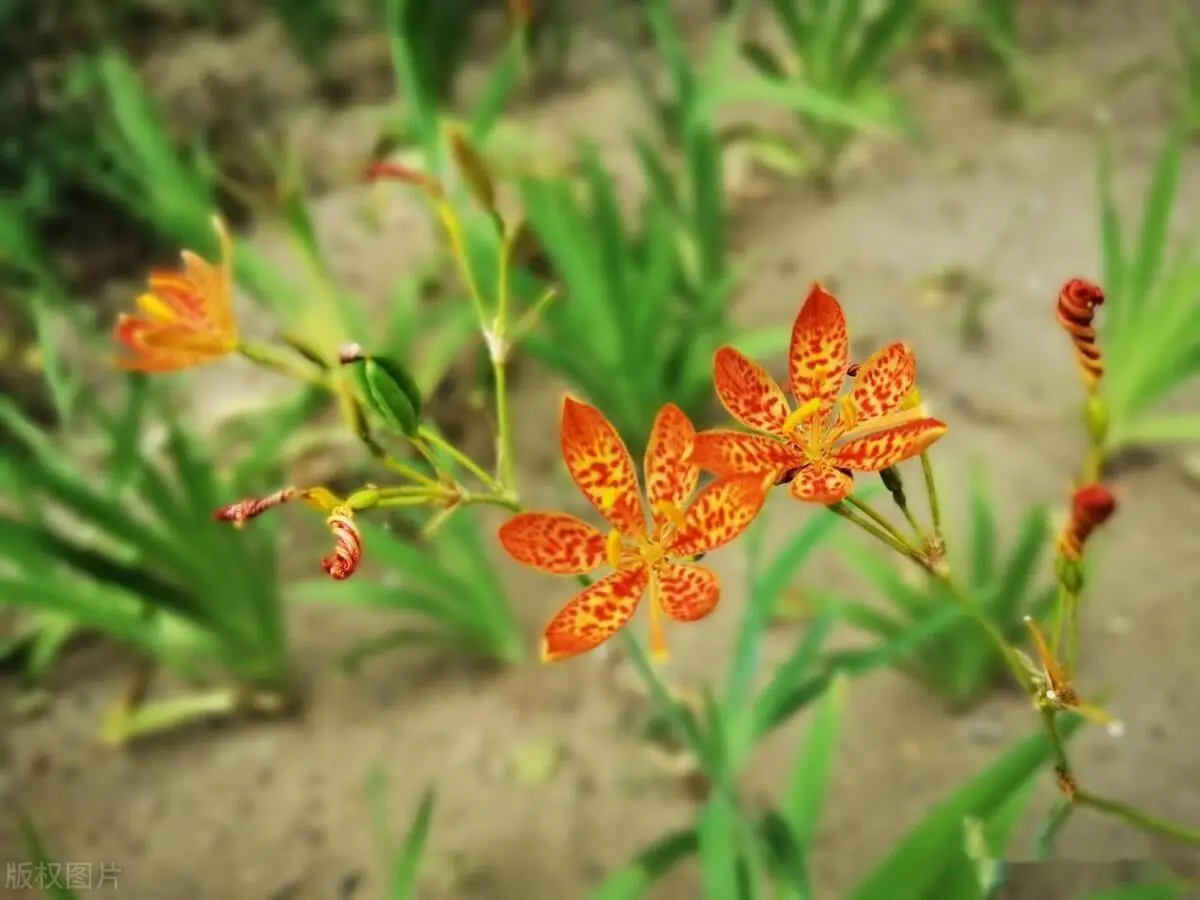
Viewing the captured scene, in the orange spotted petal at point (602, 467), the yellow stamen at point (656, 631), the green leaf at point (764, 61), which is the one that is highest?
the green leaf at point (764, 61)

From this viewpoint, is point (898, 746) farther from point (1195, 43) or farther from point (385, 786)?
point (1195, 43)

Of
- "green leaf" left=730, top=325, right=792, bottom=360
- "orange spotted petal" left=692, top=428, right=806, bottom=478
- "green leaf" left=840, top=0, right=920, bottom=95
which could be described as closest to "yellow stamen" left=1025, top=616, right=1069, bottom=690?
"orange spotted petal" left=692, top=428, right=806, bottom=478

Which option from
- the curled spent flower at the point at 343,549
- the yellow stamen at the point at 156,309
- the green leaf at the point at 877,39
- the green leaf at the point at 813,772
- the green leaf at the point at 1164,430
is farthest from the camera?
the green leaf at the point at 877,39

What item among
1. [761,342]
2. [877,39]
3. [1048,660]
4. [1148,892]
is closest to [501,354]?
[1048,660]

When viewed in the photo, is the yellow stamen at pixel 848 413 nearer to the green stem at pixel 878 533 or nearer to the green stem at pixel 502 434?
the green stem at pixel 878 533

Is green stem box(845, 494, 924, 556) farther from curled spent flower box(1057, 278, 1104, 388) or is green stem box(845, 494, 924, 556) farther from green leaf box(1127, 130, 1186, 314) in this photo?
green leaf box(1127, 130, 1186, 314)

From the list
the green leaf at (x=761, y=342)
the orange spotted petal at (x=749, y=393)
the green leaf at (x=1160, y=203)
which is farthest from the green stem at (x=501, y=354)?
the green leaf at (x=1160, y=203)
